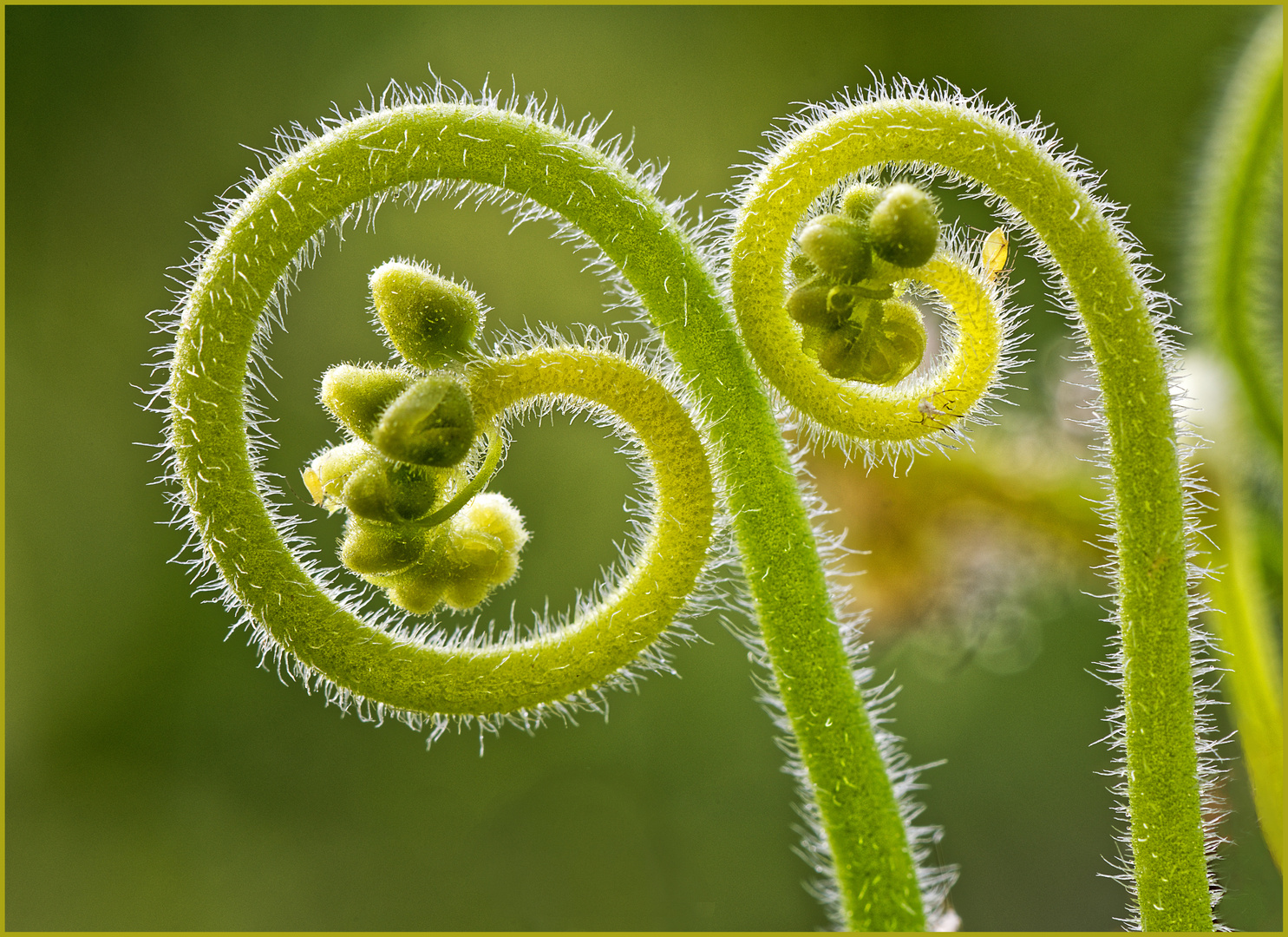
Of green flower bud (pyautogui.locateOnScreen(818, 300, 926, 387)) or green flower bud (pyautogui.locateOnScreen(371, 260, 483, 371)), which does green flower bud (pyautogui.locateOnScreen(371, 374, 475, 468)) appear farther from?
green flower bud (pyautogui.locateOnScreen(818, 300, 926, 387))

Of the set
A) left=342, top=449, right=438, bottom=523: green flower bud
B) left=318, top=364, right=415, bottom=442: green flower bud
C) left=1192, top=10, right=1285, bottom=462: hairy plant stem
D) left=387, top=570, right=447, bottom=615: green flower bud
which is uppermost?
left=1192, top=10, right=1285, bottom=462: hairy plant stem

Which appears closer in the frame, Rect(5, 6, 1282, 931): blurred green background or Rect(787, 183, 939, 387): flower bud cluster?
Rect(787, 183, 939, 387): flower bud cluster

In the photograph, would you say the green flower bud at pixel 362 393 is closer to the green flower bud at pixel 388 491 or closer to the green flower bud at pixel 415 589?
the green flower bud at pixel 388 491

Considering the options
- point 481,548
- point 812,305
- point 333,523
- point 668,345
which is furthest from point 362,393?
point 333,523

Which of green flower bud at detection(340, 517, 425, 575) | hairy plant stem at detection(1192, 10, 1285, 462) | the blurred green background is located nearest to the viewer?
green flower bud at detection(340, 517, 425, 575)

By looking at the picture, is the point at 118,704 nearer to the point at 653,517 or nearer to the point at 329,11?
the point at 329,11

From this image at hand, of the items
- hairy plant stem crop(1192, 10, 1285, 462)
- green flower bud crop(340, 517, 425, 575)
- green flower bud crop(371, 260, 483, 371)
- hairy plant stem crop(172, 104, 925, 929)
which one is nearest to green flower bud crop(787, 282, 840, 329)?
hairy plant stem crop(172, 104, 925, 929)

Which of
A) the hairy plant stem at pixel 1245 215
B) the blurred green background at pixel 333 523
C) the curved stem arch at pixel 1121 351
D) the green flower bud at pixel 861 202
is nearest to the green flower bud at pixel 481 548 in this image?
the curved stem arch at pixel 1121 351

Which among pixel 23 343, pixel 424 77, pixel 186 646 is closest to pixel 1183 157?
pixel 424 77
